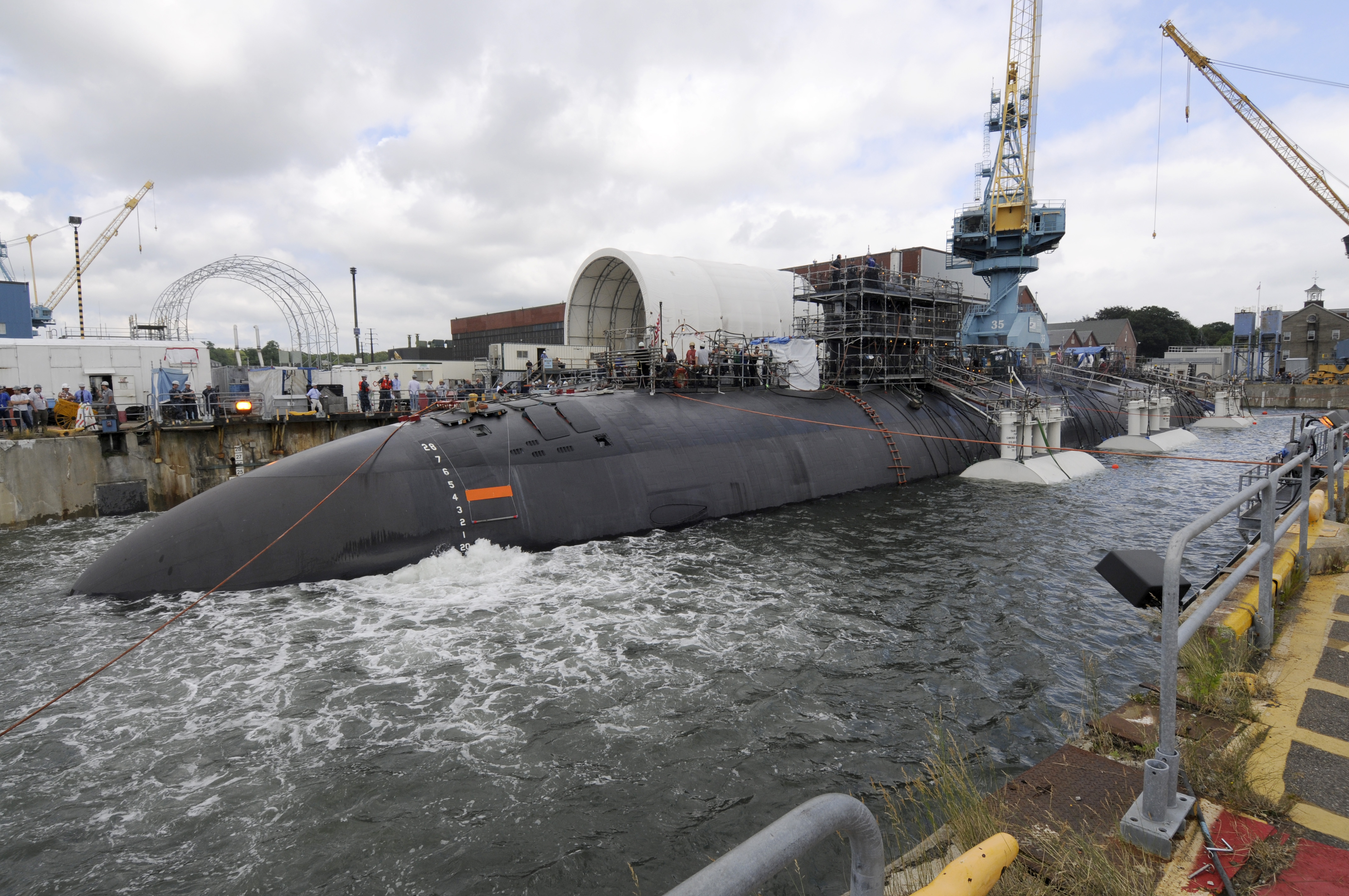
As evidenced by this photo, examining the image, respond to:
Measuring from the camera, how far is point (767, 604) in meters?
10.9

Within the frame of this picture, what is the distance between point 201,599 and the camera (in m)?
11.0

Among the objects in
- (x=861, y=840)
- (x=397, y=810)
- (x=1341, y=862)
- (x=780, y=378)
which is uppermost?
(x=780, y=378)

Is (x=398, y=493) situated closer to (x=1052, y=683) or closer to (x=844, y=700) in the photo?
(x=844, y=700)

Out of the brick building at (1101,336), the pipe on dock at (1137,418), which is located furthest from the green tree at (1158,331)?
the pipe on dock at (1137,418)

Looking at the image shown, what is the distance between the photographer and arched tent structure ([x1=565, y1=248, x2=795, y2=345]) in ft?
109

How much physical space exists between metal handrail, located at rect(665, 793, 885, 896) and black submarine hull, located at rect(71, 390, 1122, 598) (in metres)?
11.2

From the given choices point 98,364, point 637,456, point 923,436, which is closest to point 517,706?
point 637,456

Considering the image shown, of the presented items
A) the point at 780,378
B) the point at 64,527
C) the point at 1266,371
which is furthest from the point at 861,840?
the point at 1266,371

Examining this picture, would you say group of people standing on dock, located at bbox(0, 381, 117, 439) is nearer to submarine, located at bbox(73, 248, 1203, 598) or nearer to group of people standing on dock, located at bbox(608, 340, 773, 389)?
submarine, located at bbox(73, 248, 1203, 598)

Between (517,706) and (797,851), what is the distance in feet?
21.7

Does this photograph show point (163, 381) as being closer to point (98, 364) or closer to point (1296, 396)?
point (98, 364)

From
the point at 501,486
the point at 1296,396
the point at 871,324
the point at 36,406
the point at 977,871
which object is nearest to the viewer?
the point at 977,871

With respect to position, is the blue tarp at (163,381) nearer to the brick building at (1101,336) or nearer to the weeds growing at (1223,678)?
the weeds growing at (1223,678)

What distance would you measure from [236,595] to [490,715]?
20.2 ft
